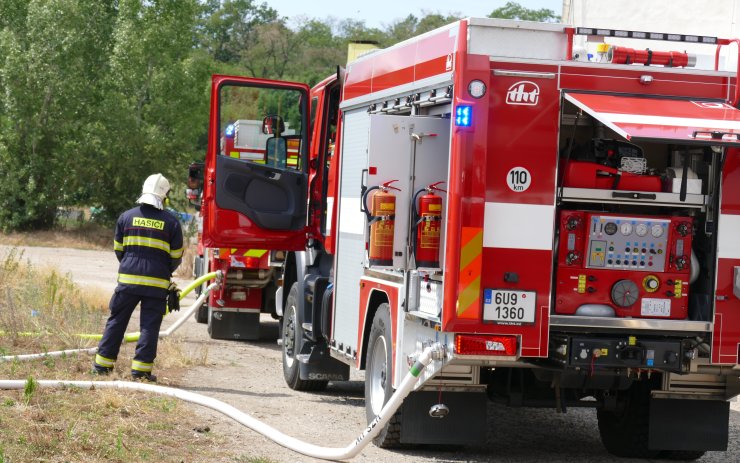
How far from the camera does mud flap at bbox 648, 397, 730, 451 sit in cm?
797

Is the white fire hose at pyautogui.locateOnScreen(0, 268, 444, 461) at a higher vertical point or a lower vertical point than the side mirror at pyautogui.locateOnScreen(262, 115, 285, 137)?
lower

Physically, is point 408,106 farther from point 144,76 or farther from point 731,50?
point 144,76

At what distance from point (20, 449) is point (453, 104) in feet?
10.9

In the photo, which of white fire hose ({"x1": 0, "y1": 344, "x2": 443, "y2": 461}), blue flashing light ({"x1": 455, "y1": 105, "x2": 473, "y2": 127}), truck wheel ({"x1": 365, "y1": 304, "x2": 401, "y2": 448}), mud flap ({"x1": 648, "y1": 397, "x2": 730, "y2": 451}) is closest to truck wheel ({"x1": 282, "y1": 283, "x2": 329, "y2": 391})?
white fire hose ({"x1": 0, "y1": 344, "x2": 443, "y2": 461})

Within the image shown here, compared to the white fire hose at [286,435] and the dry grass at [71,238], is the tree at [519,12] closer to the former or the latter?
the dry grass at [71,238]

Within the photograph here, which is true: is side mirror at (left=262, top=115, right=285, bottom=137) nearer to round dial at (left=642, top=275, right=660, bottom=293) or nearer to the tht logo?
the tht logo

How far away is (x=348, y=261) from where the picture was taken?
9320mm

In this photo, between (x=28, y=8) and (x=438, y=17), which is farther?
(x=438, y=17)

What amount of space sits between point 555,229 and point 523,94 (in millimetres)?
903

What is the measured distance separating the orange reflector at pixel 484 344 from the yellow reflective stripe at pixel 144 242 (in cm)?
402

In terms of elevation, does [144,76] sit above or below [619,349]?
above

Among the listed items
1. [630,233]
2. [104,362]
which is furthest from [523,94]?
[104,362]

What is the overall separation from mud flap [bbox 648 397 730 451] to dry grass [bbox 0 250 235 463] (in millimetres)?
3039

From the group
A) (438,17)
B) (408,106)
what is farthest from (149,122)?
(438,17)
